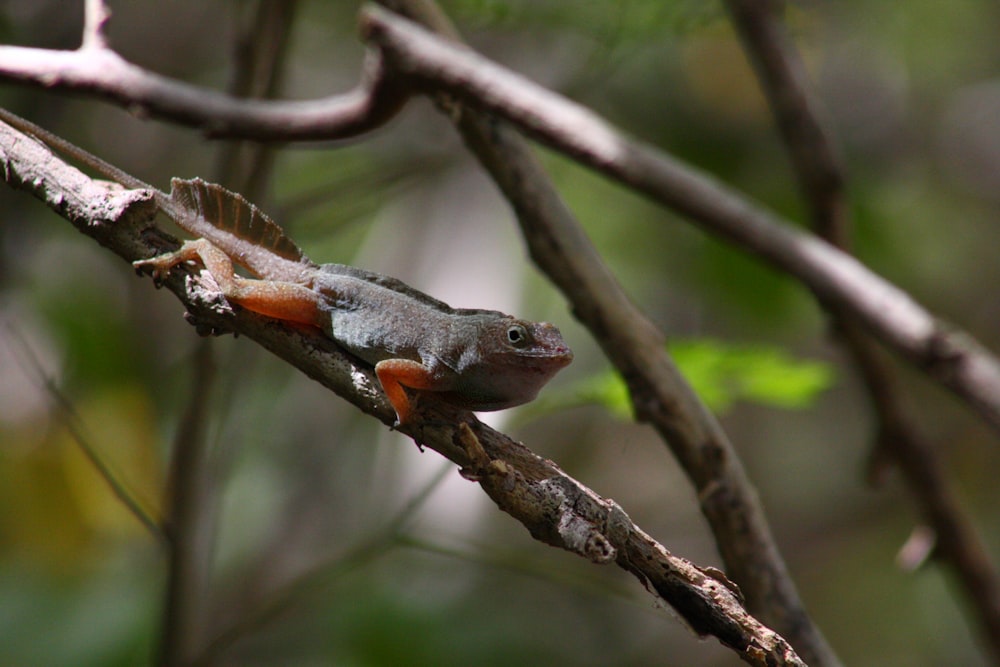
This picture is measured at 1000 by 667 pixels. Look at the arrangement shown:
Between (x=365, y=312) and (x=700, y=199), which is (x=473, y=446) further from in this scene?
(x=700, y=199)

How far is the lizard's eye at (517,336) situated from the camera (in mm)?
2238

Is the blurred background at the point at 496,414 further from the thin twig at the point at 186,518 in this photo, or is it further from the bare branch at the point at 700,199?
the bare branch at the point at 700,199

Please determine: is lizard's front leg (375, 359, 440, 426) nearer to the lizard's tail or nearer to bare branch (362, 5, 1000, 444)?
the lizard's tail

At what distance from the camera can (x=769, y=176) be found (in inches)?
264

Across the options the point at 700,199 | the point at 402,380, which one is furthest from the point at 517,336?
the point at 700,199

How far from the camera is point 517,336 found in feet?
7.35

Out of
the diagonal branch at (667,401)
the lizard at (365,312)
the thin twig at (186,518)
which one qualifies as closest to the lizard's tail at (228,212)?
the lizard at (365,312)

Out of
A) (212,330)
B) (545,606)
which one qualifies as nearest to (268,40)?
(212,330)

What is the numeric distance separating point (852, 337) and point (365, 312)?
2480 millimetres

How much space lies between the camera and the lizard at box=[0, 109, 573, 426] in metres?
2.11

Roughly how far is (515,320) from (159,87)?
1.38m

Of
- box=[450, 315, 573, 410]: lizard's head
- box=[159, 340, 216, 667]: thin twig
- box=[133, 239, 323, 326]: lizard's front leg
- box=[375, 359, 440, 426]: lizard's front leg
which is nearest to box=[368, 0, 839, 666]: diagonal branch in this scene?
box=[450, 315, 573, 410]: lizard's head

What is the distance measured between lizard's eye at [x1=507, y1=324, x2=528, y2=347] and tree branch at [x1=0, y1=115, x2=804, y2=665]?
1.02 feet

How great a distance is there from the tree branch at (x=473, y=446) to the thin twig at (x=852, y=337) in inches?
97.8
